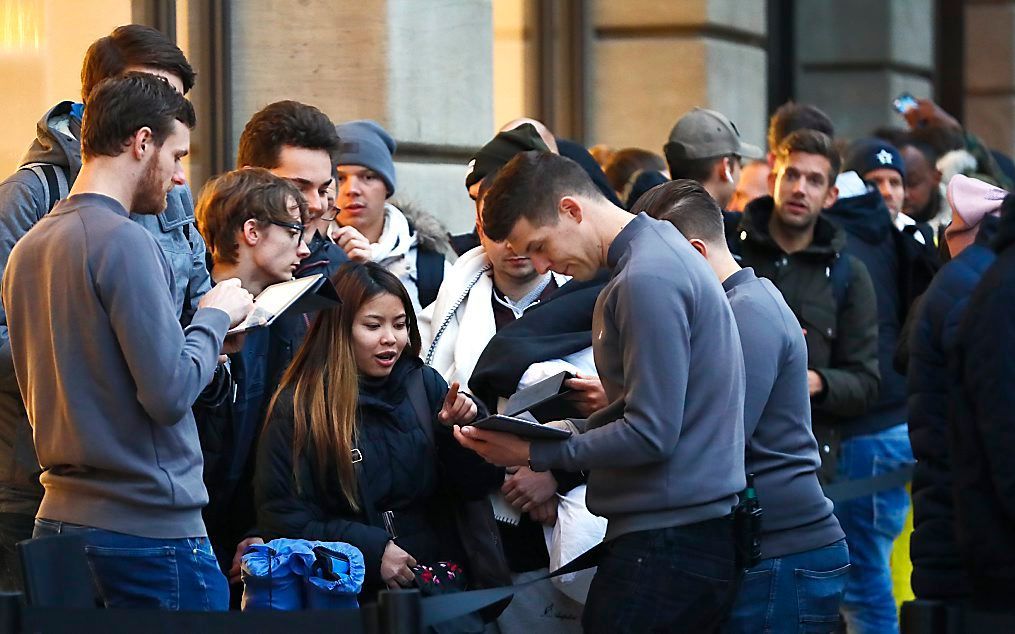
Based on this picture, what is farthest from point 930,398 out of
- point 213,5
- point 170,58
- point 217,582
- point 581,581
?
point 213,5

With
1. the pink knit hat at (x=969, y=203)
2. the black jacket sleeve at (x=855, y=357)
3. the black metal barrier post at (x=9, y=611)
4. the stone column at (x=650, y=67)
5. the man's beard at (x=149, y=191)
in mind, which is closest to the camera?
the black metal barrier post at (x=9, y=611)

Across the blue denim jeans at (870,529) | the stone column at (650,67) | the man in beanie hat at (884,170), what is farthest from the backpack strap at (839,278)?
the stone column at (650,67)

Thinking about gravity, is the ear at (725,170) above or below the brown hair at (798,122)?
below

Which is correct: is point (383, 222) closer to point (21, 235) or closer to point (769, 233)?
point (769, 233)

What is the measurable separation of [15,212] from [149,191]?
589 millimetres

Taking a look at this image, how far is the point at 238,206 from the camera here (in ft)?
16.5

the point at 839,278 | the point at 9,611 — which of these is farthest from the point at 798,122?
the point at 9,611

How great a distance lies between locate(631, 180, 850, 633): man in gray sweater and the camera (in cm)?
440

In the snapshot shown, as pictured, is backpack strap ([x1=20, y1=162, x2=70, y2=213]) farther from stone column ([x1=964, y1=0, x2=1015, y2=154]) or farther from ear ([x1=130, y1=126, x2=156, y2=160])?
stone column ([x1=964, y1=0, x2=1015, y2=154])

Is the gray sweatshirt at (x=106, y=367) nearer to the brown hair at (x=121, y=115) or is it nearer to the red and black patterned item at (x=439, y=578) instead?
the brown hair at (x=121, y=115)

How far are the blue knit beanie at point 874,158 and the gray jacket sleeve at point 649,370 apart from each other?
13.7 feet

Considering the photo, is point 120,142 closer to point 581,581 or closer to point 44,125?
point 44,125

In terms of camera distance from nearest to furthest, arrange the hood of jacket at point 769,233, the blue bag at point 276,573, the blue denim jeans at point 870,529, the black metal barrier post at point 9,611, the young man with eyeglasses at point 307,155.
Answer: the black metal barrier post at point 9,611
the blue bag at point 276,573
the young man with eyeglasses at point 307,155
the hood of jacket at point 769,233
the blue denim jeans at point 870,529

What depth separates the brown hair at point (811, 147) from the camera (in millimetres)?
6910
